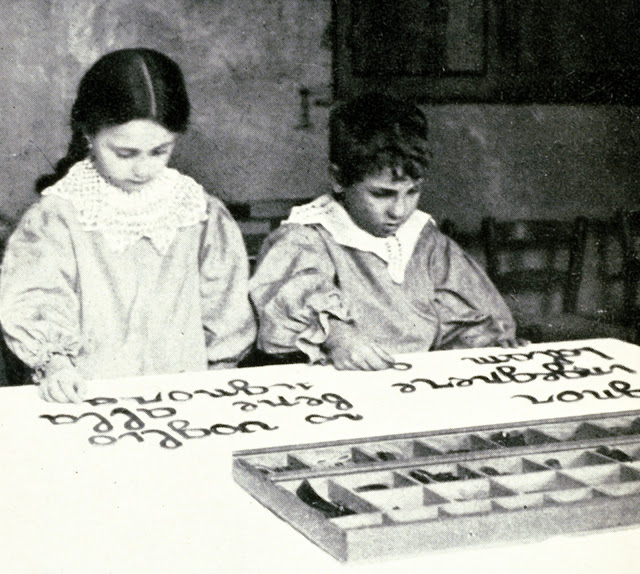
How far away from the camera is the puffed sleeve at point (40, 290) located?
65.9 inches

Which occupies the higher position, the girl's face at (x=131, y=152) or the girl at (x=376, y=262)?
the girl's face at (x=131, y=152)

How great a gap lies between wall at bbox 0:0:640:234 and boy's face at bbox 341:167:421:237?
1.70ft

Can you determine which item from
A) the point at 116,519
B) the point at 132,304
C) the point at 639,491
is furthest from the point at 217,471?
the point at 132,304

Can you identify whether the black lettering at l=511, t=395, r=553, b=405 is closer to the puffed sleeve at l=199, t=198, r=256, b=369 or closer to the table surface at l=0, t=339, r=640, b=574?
the table surface at l=0, t=339, r=640, b=574

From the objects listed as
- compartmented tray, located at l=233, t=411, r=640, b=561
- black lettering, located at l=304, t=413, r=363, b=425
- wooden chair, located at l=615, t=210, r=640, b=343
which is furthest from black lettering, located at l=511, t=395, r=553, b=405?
wooden chair, located at l=615, t=210, r=640, b=343

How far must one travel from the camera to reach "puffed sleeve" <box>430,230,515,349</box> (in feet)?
7.10

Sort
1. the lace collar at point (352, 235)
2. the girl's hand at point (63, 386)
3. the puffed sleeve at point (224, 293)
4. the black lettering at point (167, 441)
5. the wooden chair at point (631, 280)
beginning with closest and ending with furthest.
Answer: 1. the black lettering at point (167, 441)
2. the girl's hand at point (63, 386)
3. the puffed sleeve at point (224, 293)
4. the lace collar at point (352, 235)
5. the wooden chair at point (631, 280)

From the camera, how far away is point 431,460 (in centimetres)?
122

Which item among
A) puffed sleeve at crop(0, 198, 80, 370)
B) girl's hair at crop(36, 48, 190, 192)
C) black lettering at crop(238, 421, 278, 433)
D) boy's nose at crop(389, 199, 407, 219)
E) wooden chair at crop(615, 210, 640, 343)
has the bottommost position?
wooden chair at crop(615, 210, 640, 343)

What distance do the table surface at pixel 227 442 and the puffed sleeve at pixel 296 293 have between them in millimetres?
106

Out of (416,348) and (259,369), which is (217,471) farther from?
(416,348)

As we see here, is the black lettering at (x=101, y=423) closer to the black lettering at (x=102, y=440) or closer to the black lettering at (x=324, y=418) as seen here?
the black lettering at (x=102, y=440)

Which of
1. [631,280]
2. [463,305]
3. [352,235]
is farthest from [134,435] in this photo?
[631,280]

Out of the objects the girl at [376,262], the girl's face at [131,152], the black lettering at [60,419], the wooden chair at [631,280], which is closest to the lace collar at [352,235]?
the girl at [376,262]
